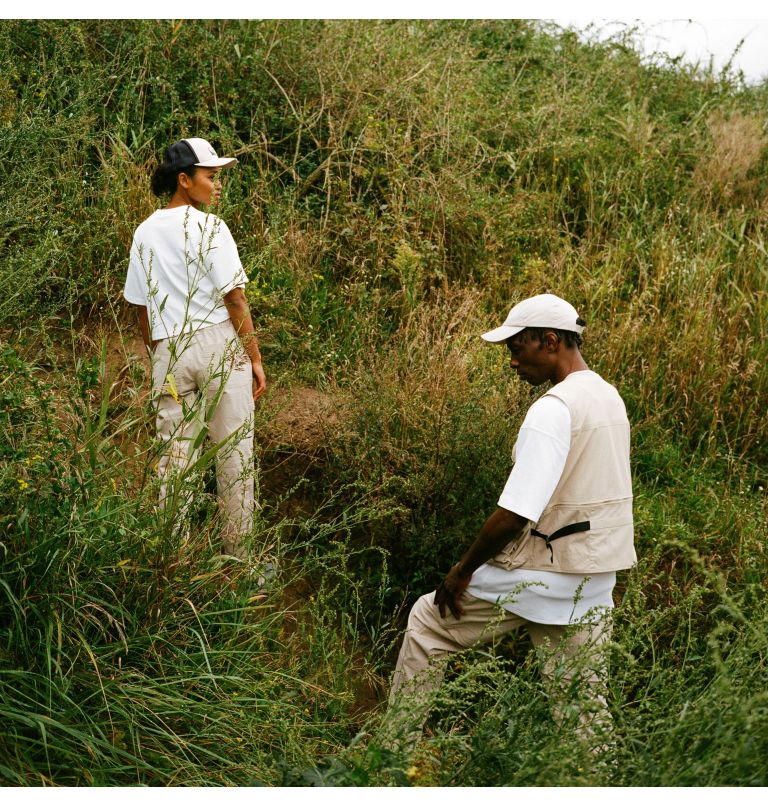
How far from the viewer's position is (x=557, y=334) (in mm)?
3404

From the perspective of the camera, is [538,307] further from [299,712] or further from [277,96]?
[277,96]

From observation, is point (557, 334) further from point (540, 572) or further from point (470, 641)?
point (470, 641)

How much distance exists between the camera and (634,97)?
28.5ft

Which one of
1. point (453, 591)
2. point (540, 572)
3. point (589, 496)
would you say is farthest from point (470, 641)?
point (589, 496)

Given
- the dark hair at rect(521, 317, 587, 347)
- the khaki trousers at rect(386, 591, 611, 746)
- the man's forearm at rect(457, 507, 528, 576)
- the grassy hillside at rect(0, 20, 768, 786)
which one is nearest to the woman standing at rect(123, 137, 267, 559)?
the grassy hillside at rect(0, 20, 768, 786)

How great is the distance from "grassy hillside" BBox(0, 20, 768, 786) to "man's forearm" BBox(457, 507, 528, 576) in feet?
1.31

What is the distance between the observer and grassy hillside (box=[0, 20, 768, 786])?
9.74 feet

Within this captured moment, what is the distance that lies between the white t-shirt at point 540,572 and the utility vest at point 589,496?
0.05m

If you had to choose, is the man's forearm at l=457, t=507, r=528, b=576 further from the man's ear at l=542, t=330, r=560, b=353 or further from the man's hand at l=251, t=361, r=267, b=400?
the man's hand at l=251, t=361, r=267, b=400

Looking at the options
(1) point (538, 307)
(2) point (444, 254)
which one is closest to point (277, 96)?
(2) point (444, 254)

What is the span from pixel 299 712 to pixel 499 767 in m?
0.92

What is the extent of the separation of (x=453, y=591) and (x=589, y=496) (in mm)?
662

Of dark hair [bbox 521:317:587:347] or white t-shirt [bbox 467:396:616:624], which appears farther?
dark hair [bbox 521:317:587:347]

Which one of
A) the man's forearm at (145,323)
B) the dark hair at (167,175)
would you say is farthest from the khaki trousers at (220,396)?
the dark hair at (167,175)
